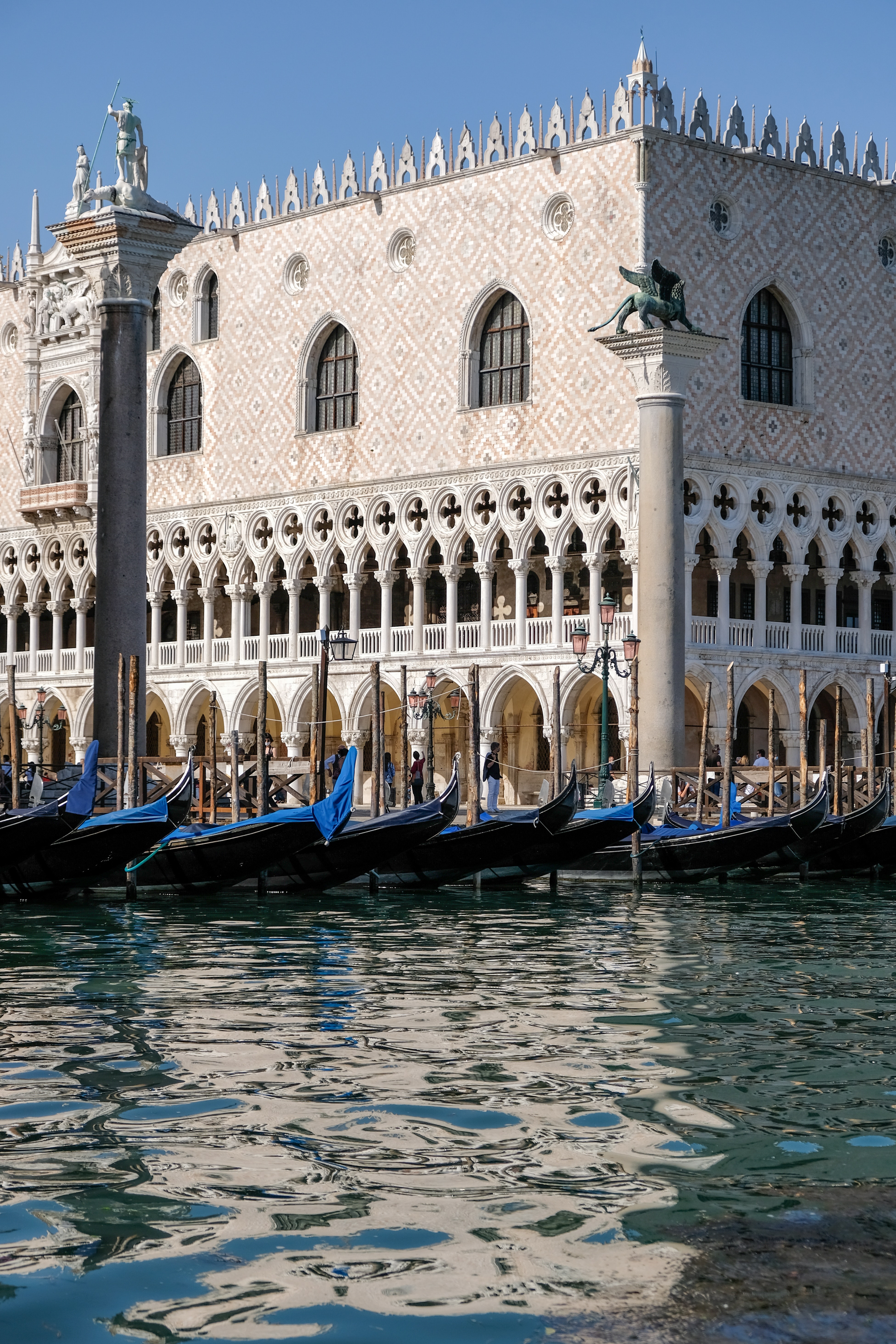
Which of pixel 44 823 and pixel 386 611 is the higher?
pixel 386 611

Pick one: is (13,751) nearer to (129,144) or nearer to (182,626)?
(129,144)

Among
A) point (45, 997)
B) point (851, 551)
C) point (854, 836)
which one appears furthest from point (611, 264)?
point (45, 997)

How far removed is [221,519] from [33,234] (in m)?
5.55

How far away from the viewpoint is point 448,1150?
481 centimetres

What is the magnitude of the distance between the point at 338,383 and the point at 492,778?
267 inches

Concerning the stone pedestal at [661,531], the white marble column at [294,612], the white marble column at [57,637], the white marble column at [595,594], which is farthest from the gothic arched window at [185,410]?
the stone pedestal at [661,531]

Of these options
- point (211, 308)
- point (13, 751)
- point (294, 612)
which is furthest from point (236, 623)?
point (13, 751)

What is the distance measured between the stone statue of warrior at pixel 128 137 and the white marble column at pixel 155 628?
12.4m

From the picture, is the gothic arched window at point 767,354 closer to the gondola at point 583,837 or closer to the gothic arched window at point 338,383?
the gothic arched window at point 338,383

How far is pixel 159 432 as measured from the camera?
27.7 m

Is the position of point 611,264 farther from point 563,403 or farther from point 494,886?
point 494,886

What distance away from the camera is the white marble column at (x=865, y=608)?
2384cm

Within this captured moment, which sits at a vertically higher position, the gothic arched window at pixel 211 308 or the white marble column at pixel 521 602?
the gothic arched window at pixel 211 308

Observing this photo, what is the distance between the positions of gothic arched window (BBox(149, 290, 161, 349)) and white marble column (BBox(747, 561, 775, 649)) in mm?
9126
